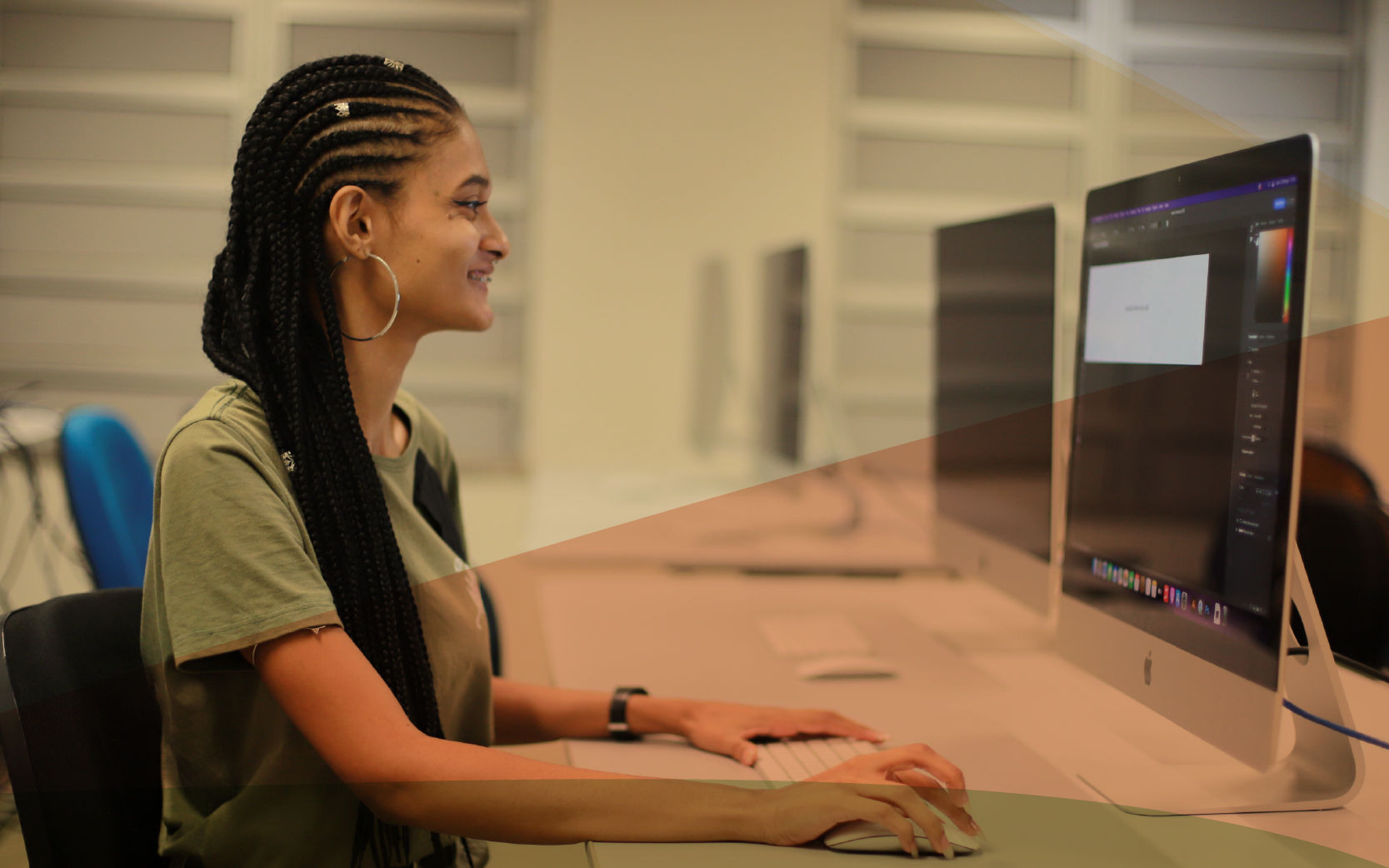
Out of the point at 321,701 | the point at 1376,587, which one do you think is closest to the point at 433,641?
the point at 321,701

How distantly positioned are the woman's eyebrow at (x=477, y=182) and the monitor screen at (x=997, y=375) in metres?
0.63

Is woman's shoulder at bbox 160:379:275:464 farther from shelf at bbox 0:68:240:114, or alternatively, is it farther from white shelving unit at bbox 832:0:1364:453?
white shelving unit at bbox 832:0:1364:453

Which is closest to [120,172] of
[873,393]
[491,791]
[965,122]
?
[491,791]

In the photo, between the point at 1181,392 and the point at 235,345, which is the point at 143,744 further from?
the point at 1181,392

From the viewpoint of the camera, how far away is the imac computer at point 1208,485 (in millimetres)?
638

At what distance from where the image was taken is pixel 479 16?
2.86 metres

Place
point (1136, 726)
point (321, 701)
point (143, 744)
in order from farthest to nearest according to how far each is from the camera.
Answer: point (1136, 726), point (143, 744), point (321, 701)

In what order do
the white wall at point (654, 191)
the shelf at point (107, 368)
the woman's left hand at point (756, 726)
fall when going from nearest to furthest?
the woman's left hand at point (756, 726) → the shelf at point (107, 368) → the white wall at point (654, 191)

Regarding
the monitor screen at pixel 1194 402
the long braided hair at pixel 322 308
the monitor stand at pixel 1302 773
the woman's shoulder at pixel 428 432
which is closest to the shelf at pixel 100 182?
the woman's shoulder at pixel 428 432

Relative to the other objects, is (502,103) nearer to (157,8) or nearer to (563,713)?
(157,8)

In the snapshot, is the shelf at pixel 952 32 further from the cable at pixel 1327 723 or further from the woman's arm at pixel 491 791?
the woman's arm at pixel 491 791

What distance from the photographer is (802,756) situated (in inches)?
31.3

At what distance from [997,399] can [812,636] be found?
369mm

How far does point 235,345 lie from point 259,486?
5.8 inches
